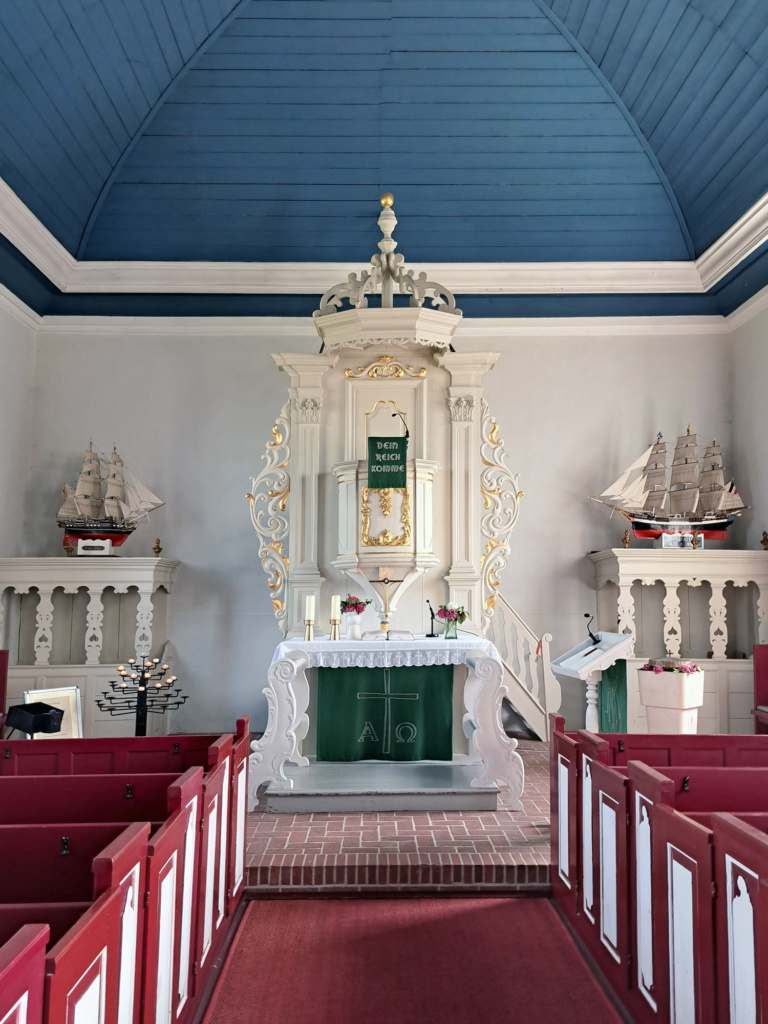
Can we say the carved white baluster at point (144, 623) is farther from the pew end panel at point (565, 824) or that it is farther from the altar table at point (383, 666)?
the pew end panel at point (565, 824)

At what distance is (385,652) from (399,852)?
1.63 meters

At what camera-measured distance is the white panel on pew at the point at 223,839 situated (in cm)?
380

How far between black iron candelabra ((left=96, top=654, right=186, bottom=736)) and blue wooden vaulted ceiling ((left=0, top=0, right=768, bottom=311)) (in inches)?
175

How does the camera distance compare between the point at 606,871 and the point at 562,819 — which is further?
the point at 562,819

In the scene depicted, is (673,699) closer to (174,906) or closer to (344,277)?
(174,906)

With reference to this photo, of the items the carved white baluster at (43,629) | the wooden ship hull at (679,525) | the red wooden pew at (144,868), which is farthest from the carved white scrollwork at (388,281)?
the red wooden pew at (144,868)

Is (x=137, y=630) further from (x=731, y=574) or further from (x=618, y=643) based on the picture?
(x=731, y=574)

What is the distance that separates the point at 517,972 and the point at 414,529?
3.77m

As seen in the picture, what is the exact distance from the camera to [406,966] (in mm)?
3629

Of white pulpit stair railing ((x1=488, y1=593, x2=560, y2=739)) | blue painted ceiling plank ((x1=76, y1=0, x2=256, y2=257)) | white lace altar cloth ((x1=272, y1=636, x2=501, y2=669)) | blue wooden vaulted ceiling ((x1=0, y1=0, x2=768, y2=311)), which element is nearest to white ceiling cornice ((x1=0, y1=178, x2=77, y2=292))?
blue wooden vaulted ceiling ((x1=0, y1=0, x2=768, y2=311))

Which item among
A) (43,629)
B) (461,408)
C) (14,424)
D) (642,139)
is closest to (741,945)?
(461,408)

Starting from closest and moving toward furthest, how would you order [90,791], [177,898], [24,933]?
[24,933] → [177,898] → [90,791]

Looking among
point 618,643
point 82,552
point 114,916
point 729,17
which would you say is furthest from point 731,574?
point 114,916

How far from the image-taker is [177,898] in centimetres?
288
